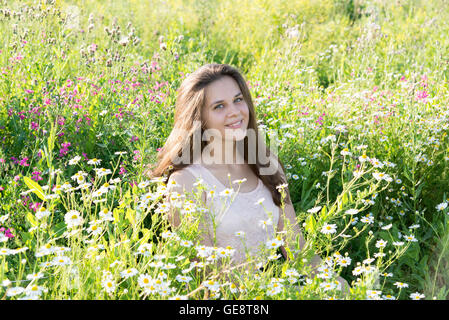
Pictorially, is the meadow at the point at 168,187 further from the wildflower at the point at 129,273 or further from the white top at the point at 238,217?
the white top at the point at 238,217

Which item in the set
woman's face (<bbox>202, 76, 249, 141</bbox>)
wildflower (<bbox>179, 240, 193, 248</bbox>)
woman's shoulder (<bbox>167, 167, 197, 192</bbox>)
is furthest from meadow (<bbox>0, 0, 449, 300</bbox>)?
woman's face (<bbox>202, 76, 249, 141</bbox>)

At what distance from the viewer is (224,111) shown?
110 inches

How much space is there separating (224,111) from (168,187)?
58 centimetres

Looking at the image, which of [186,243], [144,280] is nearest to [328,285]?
[186,243]

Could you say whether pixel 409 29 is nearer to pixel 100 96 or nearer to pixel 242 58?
pixel 242 58

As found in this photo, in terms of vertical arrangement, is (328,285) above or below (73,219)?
below

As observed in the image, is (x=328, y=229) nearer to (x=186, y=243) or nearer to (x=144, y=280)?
(x=186, y=243)

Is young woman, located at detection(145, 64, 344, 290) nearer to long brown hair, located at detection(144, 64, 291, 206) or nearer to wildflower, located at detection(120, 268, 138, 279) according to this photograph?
long brown hair, located at detection(144, 64, 291, 206)

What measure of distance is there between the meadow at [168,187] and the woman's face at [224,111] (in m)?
0.36

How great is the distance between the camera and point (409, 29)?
20.1ft

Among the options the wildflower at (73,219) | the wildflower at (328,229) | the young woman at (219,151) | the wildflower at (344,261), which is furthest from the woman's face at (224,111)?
the wildflower at (73,219)

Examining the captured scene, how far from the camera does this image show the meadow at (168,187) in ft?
6.64
